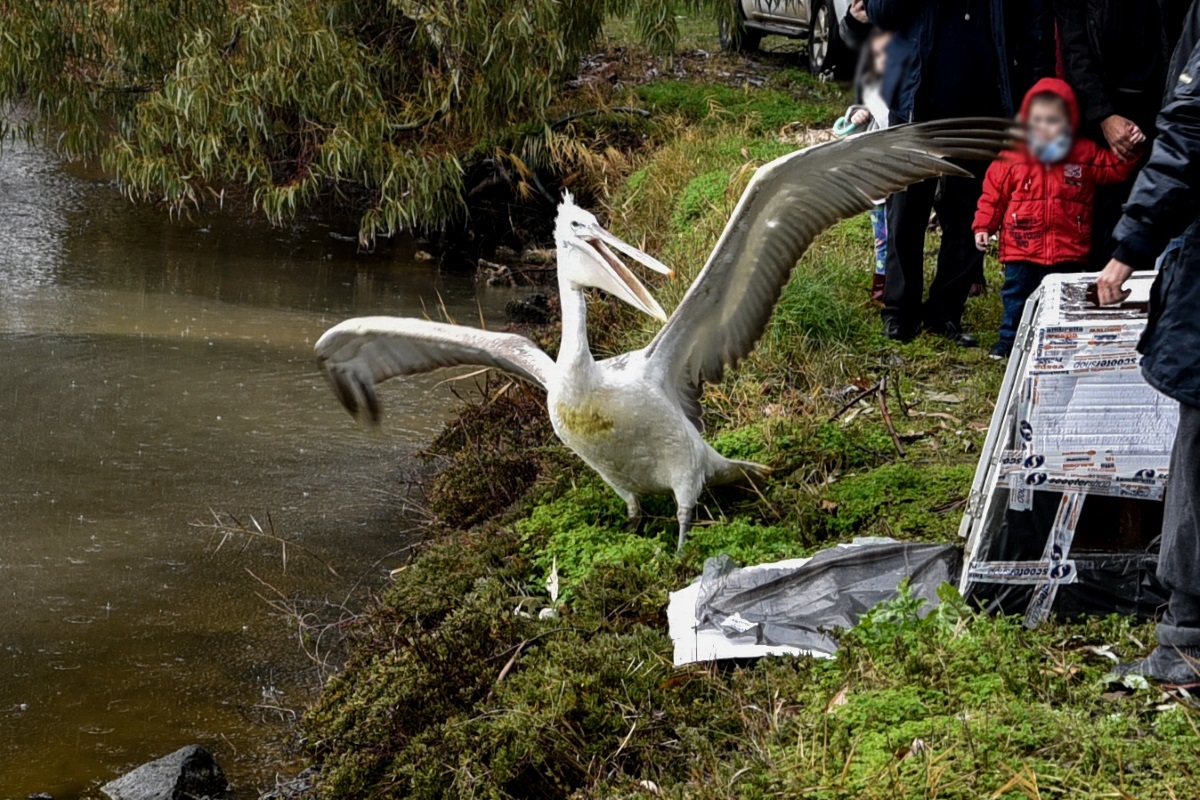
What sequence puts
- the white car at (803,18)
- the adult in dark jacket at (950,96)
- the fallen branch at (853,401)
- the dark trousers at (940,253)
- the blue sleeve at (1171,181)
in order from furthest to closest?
1. the dark trousers at (940,253)
2. the fallen branch at (853,401)
3. the adult in dark jacket at (950,96)
4. the white car at (803,18)
5. the blue sleeve at (1171,181)

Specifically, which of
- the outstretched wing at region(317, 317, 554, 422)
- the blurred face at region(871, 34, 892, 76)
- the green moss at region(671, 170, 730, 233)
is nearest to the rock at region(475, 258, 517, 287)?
the green moss at region(671, 170, 730, 233)

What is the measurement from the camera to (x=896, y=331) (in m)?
6.95

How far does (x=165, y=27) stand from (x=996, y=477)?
7.95 metres

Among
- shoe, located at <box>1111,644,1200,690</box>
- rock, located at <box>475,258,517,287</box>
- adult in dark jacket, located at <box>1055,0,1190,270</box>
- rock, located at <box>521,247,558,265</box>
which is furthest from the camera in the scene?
rock, located at <box>475,258,517,287</box>

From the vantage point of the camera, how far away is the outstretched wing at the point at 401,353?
221 inches

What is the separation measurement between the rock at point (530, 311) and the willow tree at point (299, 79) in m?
1.00

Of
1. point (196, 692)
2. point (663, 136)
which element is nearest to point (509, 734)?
point (196, 692)

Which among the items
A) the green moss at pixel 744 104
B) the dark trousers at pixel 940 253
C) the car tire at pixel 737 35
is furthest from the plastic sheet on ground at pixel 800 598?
the green moss at pixel 744 104

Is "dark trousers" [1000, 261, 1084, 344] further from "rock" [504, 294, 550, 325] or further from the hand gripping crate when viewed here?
"rock" [504, 294, 550, 325]

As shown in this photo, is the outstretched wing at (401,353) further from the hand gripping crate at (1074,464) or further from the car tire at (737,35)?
the car tire at (737,35)

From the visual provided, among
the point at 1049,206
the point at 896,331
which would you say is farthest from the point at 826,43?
the point at 896,331

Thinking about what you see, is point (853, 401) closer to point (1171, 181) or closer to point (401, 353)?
point (401, 353)

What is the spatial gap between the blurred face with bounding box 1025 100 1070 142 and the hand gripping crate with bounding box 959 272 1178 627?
2296 mm

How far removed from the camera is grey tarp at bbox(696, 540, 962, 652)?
4164mm
